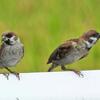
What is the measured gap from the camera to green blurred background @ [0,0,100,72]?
2844 millimetres

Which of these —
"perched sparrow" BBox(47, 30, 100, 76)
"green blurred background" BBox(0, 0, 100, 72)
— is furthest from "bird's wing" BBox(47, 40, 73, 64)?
"green blurred background" BBox(0, 0, 100, 72)

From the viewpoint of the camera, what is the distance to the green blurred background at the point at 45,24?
284 cm

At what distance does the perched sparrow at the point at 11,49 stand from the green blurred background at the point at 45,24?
0.58 meters

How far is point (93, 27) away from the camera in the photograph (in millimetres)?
2920

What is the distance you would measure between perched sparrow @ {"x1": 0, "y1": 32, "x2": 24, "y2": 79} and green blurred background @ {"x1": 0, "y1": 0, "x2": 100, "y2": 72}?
582 mm

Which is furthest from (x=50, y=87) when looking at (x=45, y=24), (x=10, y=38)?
(x=45, y=24)

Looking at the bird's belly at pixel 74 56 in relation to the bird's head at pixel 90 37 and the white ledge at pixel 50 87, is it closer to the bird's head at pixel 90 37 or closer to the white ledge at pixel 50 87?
the bird's head at pixel 90 37

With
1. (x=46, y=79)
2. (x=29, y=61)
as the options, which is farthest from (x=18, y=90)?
(x=29, y=61)

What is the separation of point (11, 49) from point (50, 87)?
33cm

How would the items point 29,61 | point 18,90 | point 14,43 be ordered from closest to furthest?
point 18,90 → point 14,43 → point 29,61

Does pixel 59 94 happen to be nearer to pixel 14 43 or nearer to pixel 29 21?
pixel 14 43

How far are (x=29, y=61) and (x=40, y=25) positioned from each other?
19 cm

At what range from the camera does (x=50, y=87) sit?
1.89 m

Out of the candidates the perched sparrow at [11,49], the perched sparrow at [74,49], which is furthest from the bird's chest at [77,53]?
the perched sparrow at [11,49]
